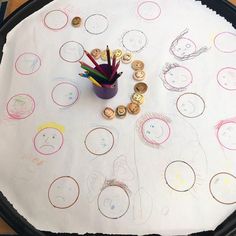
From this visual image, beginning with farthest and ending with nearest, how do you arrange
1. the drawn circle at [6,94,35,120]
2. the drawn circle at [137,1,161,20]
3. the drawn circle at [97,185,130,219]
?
the drawn circle at [137,1,161,20] → the drawn circle at [6,94,35,120] → the drawn circle at [97,185,130,219]

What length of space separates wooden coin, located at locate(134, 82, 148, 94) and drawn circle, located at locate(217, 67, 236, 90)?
0.15m

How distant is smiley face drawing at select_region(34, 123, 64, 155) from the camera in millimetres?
613

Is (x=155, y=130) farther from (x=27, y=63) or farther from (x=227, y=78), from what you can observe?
(x=27, y=63)

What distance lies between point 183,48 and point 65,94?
267mm

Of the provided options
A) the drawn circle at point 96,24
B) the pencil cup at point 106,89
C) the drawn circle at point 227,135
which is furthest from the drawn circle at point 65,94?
the drawn circle at point 227,135

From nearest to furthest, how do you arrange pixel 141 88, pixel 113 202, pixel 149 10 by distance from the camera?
pixel 113 202 < pixel 141 88 < pixel 149 10

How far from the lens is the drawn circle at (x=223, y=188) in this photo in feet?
1.82

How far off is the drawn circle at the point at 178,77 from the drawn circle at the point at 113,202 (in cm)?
24

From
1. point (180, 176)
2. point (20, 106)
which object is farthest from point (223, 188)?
point (20, 106)

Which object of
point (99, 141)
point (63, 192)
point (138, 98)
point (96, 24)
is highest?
point (96, 24)

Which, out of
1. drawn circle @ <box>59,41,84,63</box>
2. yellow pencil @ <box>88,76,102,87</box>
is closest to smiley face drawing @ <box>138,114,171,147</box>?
yellow pencil @ <box>88,76,102,87</box>

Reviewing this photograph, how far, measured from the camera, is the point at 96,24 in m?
0.76

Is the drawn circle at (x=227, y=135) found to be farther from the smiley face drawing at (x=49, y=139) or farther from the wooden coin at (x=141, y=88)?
the smiley face drawing at (x=49, y=139)

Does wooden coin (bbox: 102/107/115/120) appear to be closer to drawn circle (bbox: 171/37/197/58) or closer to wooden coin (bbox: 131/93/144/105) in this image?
wooden coin (bbox: 131/93/144/105)
